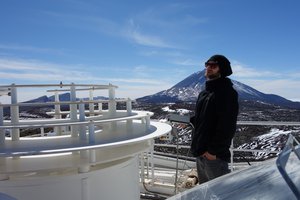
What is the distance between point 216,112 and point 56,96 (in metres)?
3.07

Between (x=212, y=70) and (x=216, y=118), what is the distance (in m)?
0.50

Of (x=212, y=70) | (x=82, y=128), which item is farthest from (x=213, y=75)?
(x=82, y=128)

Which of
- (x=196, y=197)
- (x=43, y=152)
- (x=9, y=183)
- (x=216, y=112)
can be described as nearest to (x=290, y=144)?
(x=196, y=197)

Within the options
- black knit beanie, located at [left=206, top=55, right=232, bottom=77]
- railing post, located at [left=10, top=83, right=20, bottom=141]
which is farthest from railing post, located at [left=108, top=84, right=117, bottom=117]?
black knit beanie, located at [left=206, top=55, right=232, bottom=77]

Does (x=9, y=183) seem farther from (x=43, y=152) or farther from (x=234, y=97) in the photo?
(x=234, y=97)

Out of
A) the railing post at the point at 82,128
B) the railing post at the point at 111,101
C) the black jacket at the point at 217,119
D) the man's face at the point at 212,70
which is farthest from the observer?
the railing post at the point at 111,101

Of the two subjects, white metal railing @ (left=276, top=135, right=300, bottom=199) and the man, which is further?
the man

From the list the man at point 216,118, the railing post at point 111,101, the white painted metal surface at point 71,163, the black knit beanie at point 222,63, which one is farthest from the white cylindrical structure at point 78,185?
the black knit beanie at point 222,63

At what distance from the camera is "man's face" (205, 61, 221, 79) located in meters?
3.57

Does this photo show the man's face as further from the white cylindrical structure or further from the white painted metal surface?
the white cylindrical structure

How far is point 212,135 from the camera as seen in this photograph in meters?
3.57

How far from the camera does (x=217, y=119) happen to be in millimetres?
3516

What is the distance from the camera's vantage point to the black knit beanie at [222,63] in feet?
11.7

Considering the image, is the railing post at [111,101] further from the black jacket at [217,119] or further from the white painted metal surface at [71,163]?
the black jacket at [217,119]
